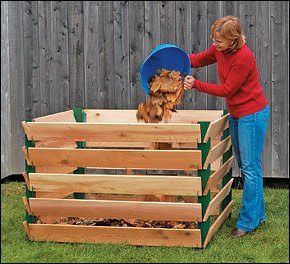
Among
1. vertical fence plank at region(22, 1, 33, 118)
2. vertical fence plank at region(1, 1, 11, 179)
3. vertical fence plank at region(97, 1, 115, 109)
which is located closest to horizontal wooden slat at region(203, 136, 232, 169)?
vertical fence plank at region(97, 1, 115, 109)

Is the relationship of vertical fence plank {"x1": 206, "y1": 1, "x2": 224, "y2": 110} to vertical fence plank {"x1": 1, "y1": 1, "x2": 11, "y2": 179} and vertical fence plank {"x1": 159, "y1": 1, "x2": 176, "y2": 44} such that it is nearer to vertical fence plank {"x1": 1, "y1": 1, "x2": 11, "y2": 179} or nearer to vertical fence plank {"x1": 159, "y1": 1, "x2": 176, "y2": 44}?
vertical fence plank {"x1": 159, "y1": 1, "x2": 176, "y2": 44}

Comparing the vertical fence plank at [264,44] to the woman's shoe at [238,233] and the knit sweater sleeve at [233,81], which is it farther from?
the woman's shoe at [238,233]

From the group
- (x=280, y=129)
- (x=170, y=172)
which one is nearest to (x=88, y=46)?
(x=170, y=172)

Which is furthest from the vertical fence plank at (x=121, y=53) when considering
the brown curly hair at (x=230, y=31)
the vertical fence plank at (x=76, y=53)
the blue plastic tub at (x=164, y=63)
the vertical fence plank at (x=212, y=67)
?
the brown curly hair at (x=230, y=31)

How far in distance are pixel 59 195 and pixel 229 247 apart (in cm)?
138

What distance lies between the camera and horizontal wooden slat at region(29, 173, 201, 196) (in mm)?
5199

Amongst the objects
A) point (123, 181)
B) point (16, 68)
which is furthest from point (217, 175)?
point (16, 68)

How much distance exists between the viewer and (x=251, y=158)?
18.4ft

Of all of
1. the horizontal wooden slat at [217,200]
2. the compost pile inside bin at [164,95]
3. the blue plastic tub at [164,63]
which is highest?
the blue plastic tub at [164,63]

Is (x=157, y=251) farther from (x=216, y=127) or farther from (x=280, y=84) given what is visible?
(x=280, y=84)

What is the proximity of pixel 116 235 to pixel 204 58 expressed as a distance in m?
1.49

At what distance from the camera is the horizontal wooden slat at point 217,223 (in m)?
5.38

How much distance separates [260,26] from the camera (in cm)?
725

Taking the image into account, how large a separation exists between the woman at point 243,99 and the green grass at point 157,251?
0.54ft
